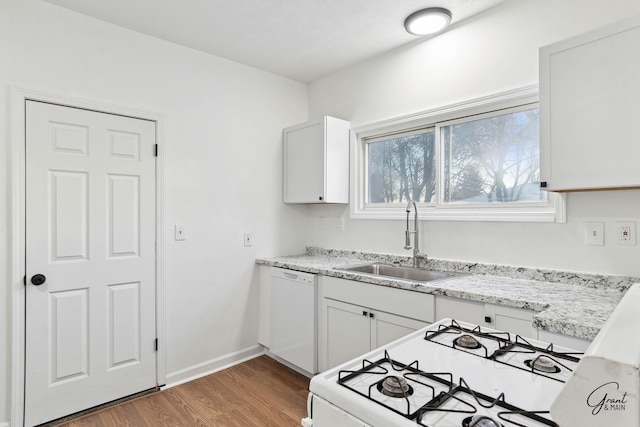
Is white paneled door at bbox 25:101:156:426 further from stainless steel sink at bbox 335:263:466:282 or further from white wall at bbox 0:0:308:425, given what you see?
stainless steel sink at bbox 335:263:466:282

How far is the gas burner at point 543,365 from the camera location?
2.94 ft

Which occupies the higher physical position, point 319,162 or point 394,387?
→ point 319,162

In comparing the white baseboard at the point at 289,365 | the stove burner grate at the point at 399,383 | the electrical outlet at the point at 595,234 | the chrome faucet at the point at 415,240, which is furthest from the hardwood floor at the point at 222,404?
the electrical outlet at the point at 595,234

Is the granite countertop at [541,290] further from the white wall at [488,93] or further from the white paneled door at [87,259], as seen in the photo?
the white paneled door at [87,259]

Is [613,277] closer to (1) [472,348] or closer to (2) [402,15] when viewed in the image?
(1) [472,348]

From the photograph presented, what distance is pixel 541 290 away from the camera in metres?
1.84

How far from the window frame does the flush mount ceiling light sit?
539 mm

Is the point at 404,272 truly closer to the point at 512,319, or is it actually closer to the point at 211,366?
the point at 512,319

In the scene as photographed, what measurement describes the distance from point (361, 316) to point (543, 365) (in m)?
1.48

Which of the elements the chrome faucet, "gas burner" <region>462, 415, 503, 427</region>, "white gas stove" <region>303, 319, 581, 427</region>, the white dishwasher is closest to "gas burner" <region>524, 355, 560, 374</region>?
"white gas stove" <region>303, 319, 581, 427</region>

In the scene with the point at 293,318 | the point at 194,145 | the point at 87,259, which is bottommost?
the point at 293,318

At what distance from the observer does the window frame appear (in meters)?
2.12

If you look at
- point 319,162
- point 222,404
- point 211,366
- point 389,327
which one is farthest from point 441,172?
point 211,366

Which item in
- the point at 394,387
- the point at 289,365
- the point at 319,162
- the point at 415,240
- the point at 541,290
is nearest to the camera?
the point at 394,387
